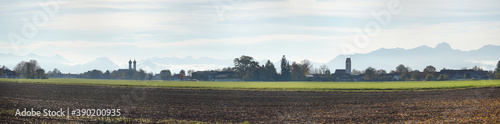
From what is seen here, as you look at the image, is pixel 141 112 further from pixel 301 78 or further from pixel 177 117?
pixel 301 78

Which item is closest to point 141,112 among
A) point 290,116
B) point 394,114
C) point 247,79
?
point 290,116

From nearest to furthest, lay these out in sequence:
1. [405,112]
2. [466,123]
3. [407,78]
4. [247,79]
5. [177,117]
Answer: [466,123]
[177,117]
[405,112]
[247,79]
[407,78]

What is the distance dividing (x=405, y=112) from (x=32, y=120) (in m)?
23.1

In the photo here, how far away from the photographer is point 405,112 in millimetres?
30906

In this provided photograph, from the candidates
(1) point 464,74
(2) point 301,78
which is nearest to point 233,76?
(2) point 301,78

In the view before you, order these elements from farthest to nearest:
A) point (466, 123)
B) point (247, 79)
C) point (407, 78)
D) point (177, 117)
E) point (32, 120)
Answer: point (407, 78), point (247, 79), point (177, 117), point (32, 120), point (466, 123)

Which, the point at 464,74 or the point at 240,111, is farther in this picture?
the point at 464,74

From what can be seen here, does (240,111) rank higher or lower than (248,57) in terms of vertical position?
lower

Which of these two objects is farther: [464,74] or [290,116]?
[464,74]

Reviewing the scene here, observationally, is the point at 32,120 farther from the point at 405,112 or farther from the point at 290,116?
the point at 405,112

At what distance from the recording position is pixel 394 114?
29.5m

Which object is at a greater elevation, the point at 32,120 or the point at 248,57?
the point at 248,57

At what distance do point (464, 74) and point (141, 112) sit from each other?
184m

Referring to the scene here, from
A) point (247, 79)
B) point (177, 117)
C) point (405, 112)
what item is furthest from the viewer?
point (247, 79)
